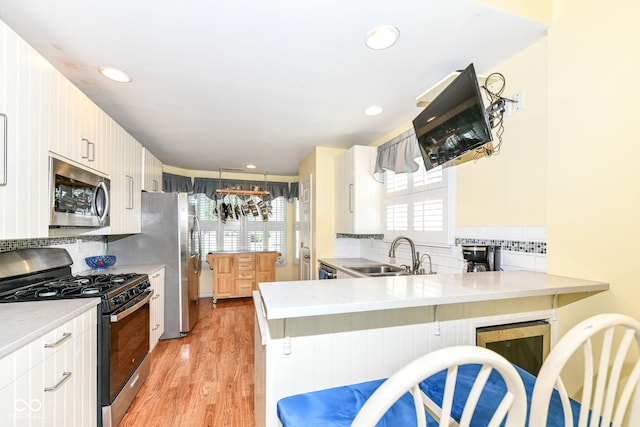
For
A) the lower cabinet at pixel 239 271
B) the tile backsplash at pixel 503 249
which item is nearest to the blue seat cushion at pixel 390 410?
the tile backsplash at pixel 503 249

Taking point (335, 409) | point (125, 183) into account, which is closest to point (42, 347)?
point (335, 409)

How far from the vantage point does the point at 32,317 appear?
4.24ft

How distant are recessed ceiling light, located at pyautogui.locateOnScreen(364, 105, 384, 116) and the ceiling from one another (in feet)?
0.21

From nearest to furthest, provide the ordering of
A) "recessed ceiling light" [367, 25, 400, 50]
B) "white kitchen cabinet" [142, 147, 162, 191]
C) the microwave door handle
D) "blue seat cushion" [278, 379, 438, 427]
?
1. "blue seat cushion" [278, 379, 438, 427]
2. "recessed ceiling light" [367, 25, 400, 50]
3. the microwave door handle
4. "white kitchen cabinet" [142, 147, 162, 191]

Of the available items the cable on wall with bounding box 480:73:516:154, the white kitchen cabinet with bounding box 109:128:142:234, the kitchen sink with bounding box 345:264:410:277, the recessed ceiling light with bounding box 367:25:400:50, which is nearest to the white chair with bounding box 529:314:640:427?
the cable on wall with bounding box 480:73:516:154

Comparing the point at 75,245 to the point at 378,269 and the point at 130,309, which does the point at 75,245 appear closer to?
the point at 130,309

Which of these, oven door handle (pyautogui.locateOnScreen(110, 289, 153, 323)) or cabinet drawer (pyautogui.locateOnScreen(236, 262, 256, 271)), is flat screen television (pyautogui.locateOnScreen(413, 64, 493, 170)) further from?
cabinet drawer (pyautogui.locateOnScreen(236, 262, 256, 271))

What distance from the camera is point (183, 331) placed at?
10.9ft

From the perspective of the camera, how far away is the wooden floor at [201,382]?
76.1 inches

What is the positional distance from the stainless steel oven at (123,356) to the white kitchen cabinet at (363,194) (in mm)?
2108

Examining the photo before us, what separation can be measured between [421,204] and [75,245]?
317cm

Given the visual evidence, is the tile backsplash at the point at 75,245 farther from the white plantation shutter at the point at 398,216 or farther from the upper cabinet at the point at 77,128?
the white plantation shutter at the point at 398,216

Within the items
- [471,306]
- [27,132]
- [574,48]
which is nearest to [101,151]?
[27,132]

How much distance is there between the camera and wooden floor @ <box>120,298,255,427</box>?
76.1 inches
